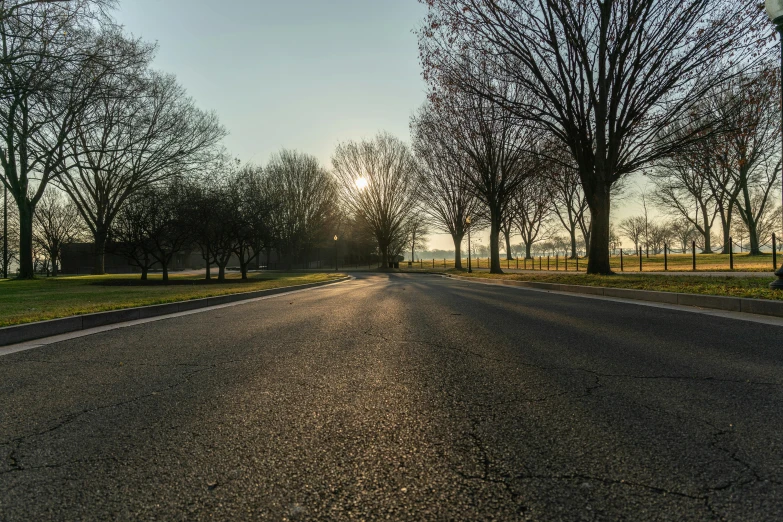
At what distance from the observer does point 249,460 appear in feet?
7.34

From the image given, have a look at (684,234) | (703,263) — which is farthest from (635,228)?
(703,263)

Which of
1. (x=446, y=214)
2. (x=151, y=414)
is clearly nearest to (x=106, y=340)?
(x=151, y=414)

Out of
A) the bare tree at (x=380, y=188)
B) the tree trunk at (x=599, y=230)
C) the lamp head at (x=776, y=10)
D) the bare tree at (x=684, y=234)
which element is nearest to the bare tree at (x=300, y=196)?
the bare tree at (x=380, y=188)

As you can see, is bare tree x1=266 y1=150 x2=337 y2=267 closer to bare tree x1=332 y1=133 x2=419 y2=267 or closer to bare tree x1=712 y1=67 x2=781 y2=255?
bare tree x1=332 y1=133 x2=419 y2=267

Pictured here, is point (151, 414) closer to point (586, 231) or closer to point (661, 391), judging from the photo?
point (661, 391)

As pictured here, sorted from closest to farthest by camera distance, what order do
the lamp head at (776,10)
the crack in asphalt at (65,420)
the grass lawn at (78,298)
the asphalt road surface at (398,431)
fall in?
the asphalt road surface at (398,431)
the crack in asphalt at (65,420)
the grass lawn at (78,298)
the lamp head at (776,10)

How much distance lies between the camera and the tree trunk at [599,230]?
16.6 meters

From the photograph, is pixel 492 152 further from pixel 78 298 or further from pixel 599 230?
pixel 78 298

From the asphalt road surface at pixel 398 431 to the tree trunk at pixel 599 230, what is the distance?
1231 centimetres

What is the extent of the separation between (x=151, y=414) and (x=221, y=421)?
58cm

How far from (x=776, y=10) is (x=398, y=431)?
1067 centimetres

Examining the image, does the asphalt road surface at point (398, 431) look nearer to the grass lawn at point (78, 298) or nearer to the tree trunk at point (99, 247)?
the grass lawn at point (78, 298)

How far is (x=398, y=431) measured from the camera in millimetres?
2596

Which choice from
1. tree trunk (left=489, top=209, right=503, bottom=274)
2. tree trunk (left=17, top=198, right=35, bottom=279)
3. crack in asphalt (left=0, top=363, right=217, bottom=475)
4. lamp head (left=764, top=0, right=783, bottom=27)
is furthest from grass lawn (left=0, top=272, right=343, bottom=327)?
tree trunk (left=489, top=209, right=503, bottom=274)
